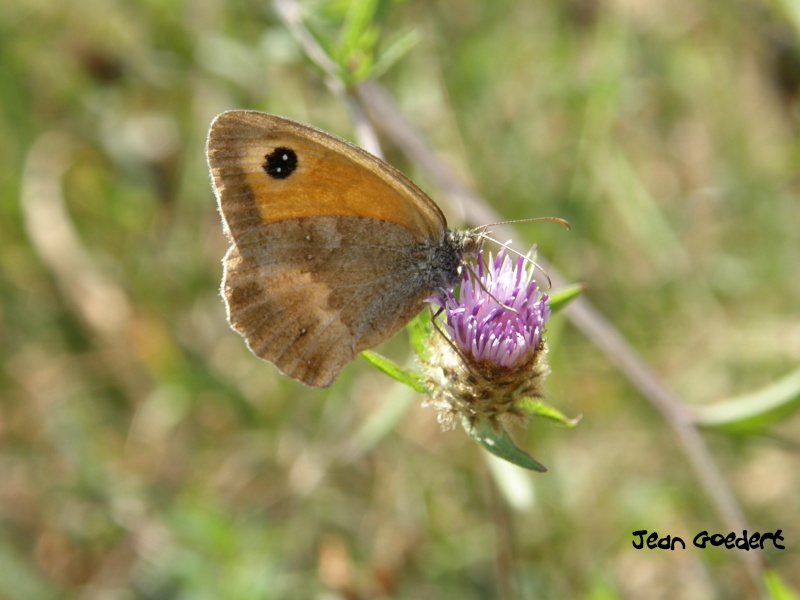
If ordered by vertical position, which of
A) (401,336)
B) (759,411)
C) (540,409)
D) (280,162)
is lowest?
(401,336)

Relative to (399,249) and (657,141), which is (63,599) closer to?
(399,249)

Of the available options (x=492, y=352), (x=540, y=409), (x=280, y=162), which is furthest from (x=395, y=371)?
(x=280, y=162)

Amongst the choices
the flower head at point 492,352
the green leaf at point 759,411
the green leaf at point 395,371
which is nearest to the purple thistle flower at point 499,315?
the flower head at point 492,352

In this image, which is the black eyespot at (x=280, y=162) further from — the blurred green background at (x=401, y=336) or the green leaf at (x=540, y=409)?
the blurred green background at (x=401, y=336)

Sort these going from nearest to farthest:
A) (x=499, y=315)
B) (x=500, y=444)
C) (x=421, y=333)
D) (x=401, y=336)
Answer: (x=500, y=444), (x=499, y=315), (x=421, y=333), (x=401, y=336)

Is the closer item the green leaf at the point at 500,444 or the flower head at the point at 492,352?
the green leaf at the point at 500,444
